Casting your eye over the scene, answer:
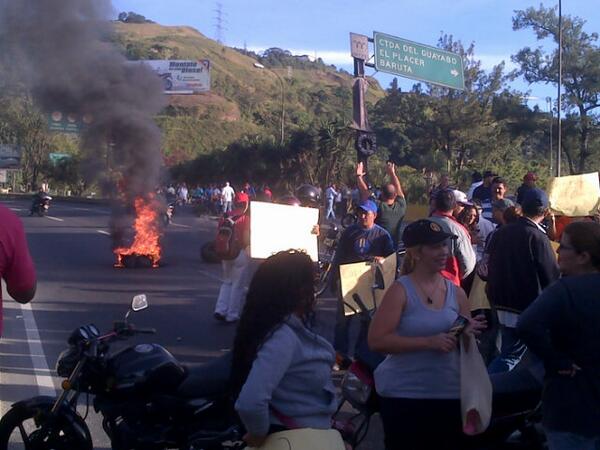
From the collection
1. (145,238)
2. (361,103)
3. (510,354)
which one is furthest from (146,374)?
(145,238)

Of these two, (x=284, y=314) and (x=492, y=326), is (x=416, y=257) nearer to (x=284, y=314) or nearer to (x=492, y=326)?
(x=284, y=314)

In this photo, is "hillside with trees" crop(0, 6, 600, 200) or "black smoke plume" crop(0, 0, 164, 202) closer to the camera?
"black smoke plume" crop(0, 0, 164, 202)

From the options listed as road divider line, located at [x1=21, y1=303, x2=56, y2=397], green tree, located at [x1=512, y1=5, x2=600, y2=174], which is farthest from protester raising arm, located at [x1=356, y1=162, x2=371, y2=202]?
green tree, located at [x1=512, y1=5, x2=600, y2=174]

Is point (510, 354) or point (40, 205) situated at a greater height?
point (40, 205)

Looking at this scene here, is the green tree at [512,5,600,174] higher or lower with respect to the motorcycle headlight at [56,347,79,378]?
higher

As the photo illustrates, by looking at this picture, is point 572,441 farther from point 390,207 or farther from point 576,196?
point 390,207

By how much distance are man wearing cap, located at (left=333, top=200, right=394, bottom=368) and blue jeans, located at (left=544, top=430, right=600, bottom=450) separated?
13.1 ft

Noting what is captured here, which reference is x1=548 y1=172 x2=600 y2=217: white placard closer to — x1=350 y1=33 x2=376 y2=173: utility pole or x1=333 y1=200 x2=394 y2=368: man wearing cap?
x1=333 y1=200 x2=394 y2=368: man wearing cap

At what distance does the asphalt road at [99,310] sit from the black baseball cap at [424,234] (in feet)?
5.72

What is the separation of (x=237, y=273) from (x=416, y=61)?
8432 millimetres

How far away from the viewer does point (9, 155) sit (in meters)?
63.3

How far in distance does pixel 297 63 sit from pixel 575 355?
183555 mm

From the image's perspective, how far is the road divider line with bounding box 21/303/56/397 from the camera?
6.84 metres

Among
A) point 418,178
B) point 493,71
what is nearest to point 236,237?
point 418,178
